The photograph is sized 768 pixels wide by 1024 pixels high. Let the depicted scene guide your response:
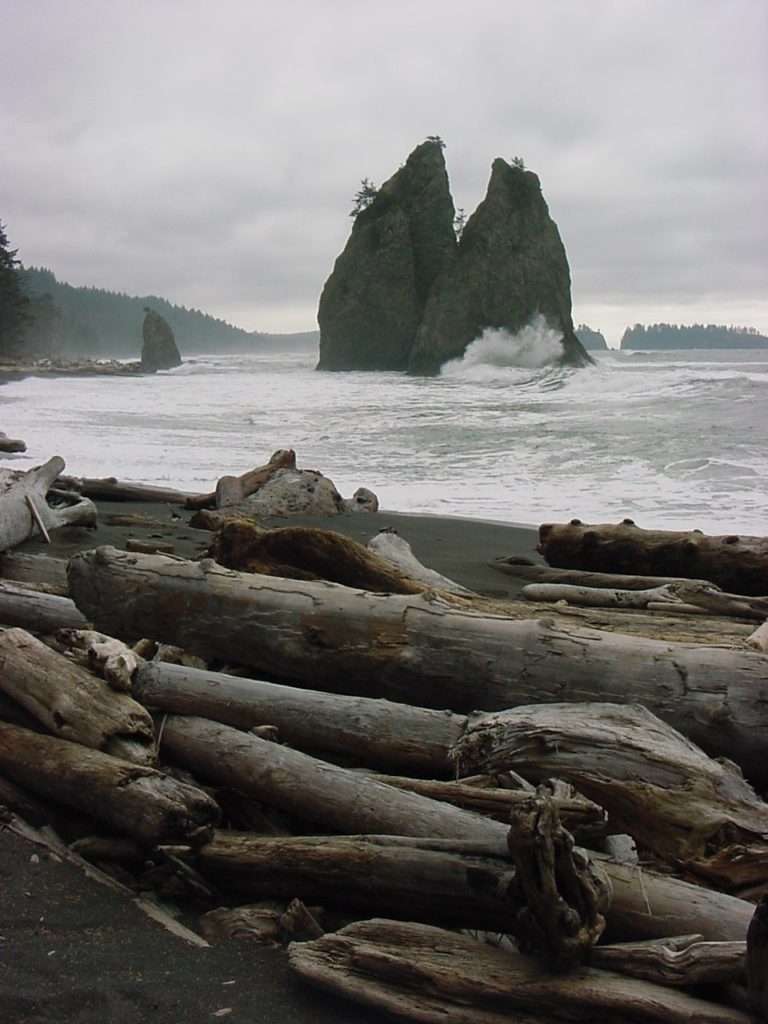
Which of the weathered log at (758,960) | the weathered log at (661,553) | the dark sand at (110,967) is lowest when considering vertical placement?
the dark sand at (110,967)

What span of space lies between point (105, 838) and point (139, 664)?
26.3 inches

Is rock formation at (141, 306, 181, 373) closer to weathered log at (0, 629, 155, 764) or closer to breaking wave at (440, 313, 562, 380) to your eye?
breaking wave at (440, 313, 562, 380)

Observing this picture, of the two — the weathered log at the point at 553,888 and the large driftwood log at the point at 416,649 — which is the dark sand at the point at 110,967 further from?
the large driftwood log at the point at 416,649

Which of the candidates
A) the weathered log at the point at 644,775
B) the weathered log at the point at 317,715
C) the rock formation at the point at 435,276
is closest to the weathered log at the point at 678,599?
the weathered log at the point at 644,775

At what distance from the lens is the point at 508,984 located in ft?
6.39

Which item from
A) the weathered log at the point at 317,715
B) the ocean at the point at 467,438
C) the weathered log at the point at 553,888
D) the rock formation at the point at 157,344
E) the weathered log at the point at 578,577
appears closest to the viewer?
the weathered log at the point at 553,888

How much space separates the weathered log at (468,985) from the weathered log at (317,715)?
29.1 inches

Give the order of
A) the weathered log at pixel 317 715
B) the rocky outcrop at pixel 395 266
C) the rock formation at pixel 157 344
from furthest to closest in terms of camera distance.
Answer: the rock formation at pixel 157 344 < the rocky outcrop at pixel 395 266 < the weathered log at pixel 317 715

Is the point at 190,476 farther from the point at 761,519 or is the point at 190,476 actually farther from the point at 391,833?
the point at 391,833

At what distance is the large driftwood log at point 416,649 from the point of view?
290cm

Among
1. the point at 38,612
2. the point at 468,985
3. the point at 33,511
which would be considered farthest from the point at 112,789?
the point at 33,511

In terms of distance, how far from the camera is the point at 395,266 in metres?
51.8

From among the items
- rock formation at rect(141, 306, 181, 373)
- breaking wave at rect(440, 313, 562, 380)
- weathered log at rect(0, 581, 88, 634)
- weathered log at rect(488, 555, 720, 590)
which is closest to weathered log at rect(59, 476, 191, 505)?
weathered log at rect(488, 555, 720, 590)

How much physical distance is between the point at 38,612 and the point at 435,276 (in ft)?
164
